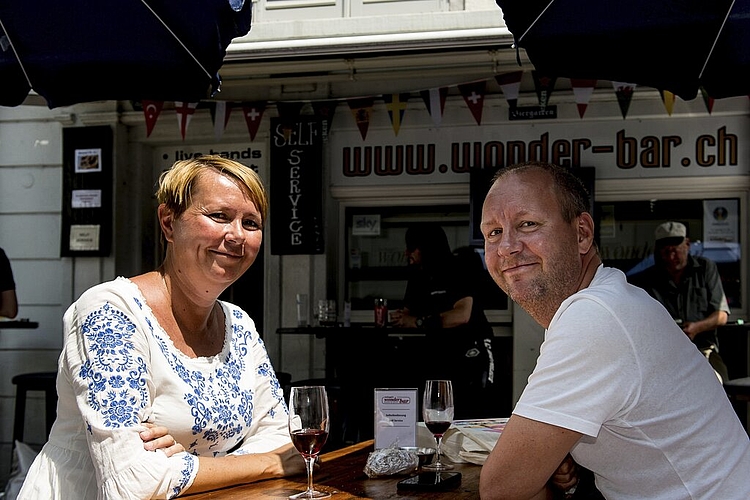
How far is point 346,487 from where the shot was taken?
226cm

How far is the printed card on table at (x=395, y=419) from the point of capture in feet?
8.82

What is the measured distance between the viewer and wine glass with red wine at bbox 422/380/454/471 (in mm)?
2430

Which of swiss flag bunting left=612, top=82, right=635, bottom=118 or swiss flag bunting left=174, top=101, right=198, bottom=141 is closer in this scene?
swiss flag bunting left=612, top=82, right=635, bottom=118

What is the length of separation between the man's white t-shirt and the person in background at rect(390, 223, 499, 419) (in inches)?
168

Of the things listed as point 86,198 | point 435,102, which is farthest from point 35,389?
point 435,102

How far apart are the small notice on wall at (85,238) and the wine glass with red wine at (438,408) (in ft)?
20.4

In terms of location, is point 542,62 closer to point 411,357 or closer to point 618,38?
point 618,38

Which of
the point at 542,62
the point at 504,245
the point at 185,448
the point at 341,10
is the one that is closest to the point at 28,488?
the point at 185,448

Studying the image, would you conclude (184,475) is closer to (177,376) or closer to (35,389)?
(177,376)

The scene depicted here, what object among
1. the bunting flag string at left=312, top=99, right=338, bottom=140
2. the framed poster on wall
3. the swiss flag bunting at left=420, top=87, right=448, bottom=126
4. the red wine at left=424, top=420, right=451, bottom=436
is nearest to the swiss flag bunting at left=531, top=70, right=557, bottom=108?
the swiss flag bunting at left=420, top=87, right=448, bottom=126

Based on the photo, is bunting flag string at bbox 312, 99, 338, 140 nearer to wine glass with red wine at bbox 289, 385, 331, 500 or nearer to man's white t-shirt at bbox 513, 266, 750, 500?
wine glass with red wine at bbox 289, 385, 331, 500

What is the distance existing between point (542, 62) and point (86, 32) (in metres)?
1.81

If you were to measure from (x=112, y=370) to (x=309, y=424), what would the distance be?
54 centimetres

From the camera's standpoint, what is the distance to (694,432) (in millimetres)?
1967
